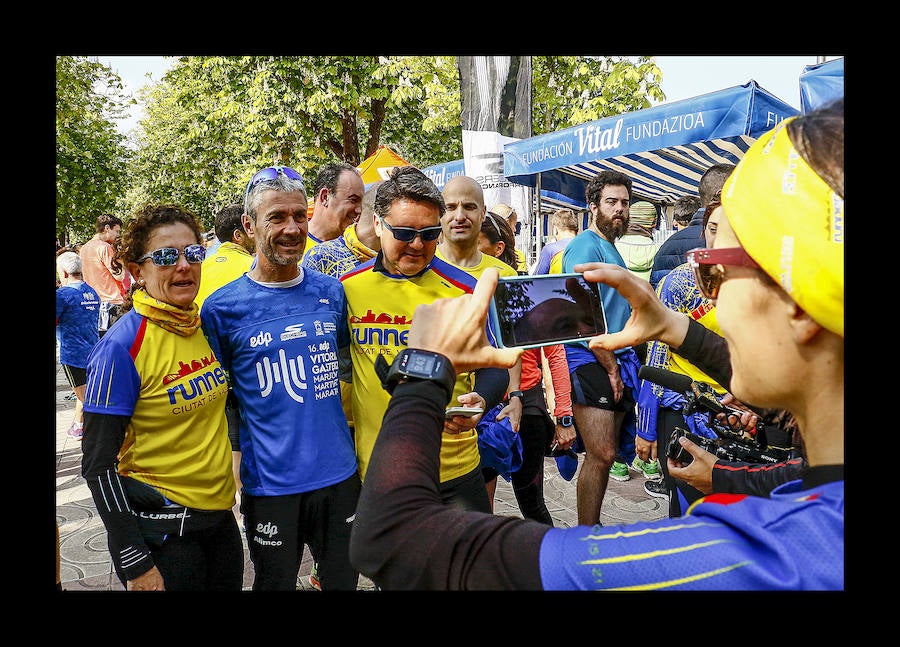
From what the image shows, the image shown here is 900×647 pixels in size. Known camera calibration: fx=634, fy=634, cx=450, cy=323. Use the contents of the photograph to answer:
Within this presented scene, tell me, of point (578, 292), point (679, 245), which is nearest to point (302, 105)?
point (679, 245)

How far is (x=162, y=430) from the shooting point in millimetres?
2508

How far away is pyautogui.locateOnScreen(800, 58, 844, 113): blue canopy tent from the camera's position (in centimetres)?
339

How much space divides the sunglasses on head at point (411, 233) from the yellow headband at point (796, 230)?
6.47 feet

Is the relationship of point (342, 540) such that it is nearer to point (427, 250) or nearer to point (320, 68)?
point (427, 250)

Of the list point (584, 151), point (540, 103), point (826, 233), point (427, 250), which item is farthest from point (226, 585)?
point (540, 103)

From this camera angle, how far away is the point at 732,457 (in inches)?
100

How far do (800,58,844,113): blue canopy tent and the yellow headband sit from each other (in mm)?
2934

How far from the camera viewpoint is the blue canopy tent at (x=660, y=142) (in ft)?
18.1

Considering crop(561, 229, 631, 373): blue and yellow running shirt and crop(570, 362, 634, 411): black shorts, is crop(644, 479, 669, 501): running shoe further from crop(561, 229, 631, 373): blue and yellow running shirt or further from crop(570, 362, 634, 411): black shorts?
crop(561, 229, 631, 373): blue and yellow running shirt

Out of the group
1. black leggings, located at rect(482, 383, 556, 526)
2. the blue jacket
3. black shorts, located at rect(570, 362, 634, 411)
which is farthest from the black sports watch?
the blue jacket

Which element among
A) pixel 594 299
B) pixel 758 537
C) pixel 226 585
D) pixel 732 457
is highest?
pixel 594 299

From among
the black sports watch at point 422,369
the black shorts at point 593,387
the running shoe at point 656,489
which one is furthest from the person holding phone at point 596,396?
the black sports watch at point 422,369

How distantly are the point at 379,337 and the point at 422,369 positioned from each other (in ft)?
5.66
